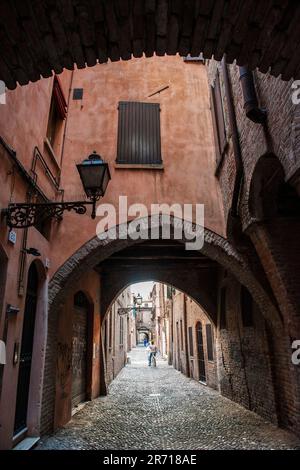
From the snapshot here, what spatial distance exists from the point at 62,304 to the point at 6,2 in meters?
5.36

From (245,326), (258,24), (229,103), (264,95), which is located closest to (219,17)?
(258,24)

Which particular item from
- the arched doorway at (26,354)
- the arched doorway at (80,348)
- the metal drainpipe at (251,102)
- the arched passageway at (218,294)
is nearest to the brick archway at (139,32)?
the metal drainpipe at (251,102)

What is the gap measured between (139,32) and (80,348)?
8.41 meters

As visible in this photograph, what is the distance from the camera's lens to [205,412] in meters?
7.77

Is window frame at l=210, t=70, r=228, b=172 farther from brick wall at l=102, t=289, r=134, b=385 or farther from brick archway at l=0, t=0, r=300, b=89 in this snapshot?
brick wall at l=102, t=289, r=134, b=385

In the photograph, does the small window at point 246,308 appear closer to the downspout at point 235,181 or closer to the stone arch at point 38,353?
the downspout at point 235,181

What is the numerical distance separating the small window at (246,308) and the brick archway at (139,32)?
257 inches

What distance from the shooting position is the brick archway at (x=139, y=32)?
7.75 ft

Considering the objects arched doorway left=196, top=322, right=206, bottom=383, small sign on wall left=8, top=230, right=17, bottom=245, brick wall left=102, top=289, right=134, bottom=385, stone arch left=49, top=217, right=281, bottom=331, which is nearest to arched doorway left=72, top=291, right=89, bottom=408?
brick wall left=102, top=289, right=134, bottom=385

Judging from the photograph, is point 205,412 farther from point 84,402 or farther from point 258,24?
point 258,24

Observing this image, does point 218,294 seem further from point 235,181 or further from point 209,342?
point 235,181

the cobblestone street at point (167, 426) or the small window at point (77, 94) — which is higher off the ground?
the small window at point (77, 94)

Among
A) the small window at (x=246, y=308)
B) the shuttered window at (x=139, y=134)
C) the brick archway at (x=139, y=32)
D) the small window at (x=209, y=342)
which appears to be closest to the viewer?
the brick archway at (x=139, y=32)
